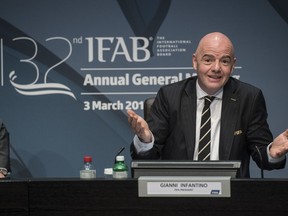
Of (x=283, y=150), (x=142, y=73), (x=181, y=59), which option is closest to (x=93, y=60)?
(x=142, y=73)

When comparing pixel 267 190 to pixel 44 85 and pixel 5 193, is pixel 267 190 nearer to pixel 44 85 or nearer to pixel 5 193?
pixel 5 193

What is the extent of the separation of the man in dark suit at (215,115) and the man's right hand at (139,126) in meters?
0.19

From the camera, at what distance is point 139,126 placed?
9.14ft

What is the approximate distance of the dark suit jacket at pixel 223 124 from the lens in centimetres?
320

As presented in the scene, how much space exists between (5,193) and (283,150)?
129cm

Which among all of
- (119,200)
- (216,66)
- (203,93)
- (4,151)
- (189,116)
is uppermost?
(216,66)

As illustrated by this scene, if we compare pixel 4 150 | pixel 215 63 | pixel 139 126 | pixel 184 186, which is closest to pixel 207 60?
pixel 215 63

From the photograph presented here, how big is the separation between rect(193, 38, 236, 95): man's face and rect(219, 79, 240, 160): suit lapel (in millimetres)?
85

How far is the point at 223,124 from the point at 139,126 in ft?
2.03

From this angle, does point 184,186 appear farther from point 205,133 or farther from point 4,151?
point 4,151

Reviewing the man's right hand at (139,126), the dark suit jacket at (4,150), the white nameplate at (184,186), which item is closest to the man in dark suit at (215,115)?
the man's right hand at (139,126)

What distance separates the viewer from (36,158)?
462 cm

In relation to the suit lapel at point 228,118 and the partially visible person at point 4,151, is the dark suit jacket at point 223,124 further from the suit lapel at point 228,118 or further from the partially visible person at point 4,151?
the partially visible person at point 4,151

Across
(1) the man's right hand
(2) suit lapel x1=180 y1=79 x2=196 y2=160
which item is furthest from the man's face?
(1) the man's right hand
